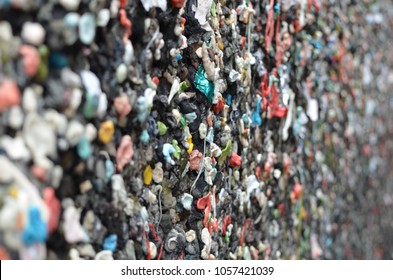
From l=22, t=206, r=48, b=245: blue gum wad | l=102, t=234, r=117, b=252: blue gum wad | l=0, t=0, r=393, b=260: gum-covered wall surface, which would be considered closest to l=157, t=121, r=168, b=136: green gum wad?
l=0, t=0, r=393, b=260: gum-covered wall surface

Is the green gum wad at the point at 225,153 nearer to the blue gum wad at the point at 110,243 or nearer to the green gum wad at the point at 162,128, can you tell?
the green gum wad at the point at 162,128

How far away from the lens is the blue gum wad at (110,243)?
659 millimetres

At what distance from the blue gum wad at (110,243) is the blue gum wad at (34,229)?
15cm

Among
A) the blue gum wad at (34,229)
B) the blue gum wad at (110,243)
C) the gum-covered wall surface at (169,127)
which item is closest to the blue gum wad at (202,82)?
the gum-covered wall surface at (169,127)

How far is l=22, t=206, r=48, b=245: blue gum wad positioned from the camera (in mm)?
499

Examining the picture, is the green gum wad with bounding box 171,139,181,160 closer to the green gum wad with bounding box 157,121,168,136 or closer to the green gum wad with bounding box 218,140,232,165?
the green gum wad with bounding box 157,121,168,136

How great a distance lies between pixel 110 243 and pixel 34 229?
0.56ft

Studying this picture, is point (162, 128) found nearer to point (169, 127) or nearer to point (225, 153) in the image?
point (169, 127)

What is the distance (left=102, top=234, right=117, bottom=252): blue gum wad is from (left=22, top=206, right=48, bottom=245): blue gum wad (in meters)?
0.15

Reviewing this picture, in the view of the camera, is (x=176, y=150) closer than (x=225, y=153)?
Yes

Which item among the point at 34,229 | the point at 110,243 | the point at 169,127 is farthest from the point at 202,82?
the point at 34,229

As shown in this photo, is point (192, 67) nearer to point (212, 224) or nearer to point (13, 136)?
point (212, 224)

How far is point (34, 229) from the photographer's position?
1.65 feet
